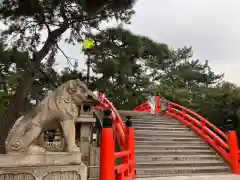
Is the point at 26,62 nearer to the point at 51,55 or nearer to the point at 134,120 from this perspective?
the point at 51,55

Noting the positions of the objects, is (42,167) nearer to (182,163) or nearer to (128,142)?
(128,142)

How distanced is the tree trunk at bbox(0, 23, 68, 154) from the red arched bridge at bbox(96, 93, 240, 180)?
255cm

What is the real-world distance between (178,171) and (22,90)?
536cm

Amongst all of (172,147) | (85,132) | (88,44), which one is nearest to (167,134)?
(172,147)

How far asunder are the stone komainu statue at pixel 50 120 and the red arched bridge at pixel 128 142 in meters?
0.64

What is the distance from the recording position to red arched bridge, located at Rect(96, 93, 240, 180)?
14.1 feet

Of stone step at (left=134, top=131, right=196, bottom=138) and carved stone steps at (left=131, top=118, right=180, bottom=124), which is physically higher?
carved stone steps at (left=131, top=118, right=180, bottom=124)

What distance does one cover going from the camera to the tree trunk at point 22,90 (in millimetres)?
6816

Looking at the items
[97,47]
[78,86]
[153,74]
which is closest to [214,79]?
[153,74]

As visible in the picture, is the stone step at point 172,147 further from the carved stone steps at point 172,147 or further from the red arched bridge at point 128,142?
the red arched bridge at point 128,142

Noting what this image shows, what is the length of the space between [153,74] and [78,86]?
22.0 metres

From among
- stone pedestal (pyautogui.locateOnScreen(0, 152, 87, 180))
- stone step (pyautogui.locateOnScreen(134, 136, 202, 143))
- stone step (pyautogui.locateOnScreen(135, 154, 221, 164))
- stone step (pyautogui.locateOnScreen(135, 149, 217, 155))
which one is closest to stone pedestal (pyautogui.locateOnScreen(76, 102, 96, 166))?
stone step (pyautogui.locateOnScreen(135, 154, 221, 164))

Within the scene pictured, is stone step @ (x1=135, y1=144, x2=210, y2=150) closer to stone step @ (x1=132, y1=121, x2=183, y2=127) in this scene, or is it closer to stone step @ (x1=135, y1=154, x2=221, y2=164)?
stone step @ (x1=135, y1=154, x2=221, y2=164)

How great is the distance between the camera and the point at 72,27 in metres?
10.2
